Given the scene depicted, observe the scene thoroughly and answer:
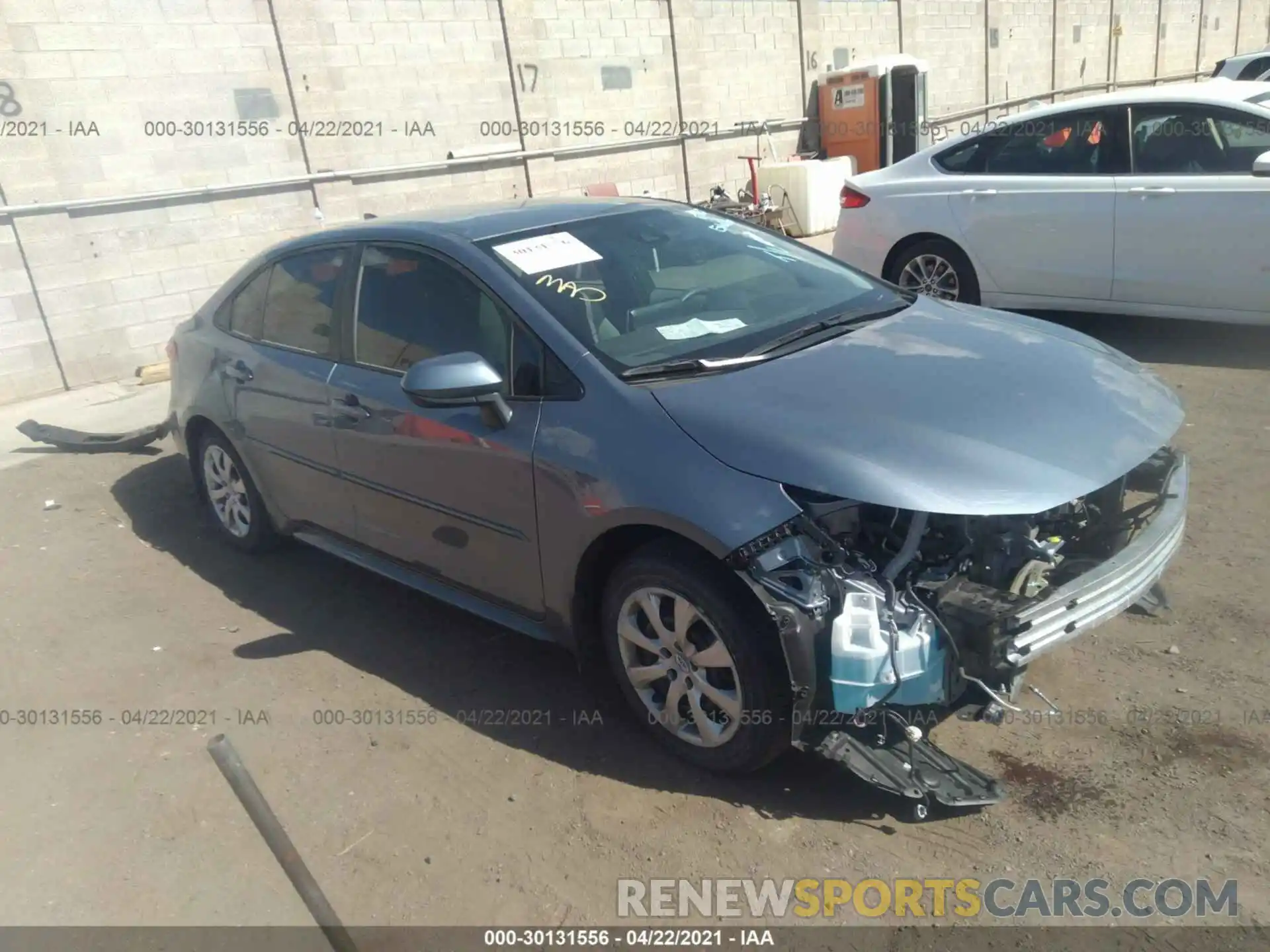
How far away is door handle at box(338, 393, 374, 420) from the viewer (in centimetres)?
395

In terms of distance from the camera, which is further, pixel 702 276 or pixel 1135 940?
pixel 702 276

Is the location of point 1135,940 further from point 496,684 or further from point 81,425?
point 81,425

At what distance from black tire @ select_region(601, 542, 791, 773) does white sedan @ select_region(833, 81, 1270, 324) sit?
407cm

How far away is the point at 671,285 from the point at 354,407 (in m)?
1.30

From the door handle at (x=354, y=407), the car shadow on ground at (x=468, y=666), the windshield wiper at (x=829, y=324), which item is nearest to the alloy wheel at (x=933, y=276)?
the windshield wiper at (x=829, y=324)

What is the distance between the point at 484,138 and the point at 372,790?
378 inches

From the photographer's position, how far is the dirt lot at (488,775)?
2.83 meters

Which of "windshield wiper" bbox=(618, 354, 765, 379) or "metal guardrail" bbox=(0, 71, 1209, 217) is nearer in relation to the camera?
"windshield wiper" bbox=(618, 354, 765, 379)

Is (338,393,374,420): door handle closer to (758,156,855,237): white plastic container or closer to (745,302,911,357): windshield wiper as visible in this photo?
(745,302,911,357): windshield wiper

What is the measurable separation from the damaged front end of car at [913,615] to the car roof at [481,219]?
168 cm

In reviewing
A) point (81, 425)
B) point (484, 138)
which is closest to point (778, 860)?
point (81, 425)

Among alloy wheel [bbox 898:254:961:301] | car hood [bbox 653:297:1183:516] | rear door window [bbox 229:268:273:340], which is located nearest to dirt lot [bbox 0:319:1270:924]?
car hood [bbox 653:297:1183:516]

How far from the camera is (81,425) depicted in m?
7.84

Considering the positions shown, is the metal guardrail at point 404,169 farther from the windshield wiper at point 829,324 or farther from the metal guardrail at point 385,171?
the windshield wiper at point 829,324
